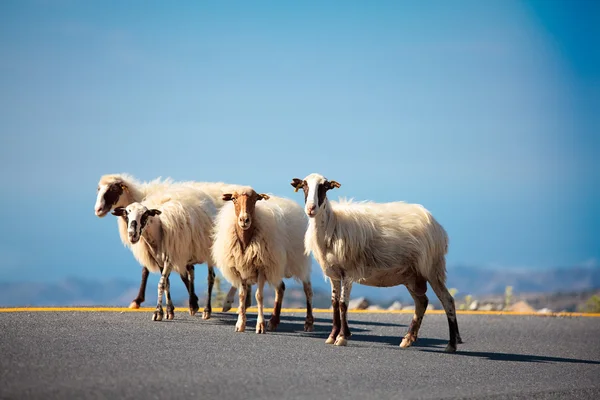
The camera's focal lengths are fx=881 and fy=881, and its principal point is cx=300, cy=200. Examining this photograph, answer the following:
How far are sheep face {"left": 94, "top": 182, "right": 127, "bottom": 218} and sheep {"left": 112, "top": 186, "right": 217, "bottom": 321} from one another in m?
1.06

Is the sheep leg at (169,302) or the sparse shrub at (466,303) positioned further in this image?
the sparse shrub at (466,303)

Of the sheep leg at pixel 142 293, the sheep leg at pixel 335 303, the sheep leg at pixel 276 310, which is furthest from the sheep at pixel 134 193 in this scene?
the sheep leg at pixel 335 303

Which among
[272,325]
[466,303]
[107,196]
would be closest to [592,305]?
[466,303]

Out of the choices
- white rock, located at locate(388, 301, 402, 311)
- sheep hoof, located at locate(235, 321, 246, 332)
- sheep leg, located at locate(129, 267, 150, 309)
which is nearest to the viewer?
sheep hoof, located at locate(235, 321, 246, 332)

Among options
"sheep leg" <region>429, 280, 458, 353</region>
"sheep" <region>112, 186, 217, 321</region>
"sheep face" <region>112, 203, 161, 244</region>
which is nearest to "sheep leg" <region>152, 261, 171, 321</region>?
"sheep" <region>112, 186, 217, 321</region>

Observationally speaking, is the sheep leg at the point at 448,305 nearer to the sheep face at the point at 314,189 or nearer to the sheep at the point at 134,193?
the sheep face at the point at 314,189

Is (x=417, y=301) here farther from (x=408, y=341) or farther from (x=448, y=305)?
(x=408, y=341)

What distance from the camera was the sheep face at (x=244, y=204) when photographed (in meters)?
13.8

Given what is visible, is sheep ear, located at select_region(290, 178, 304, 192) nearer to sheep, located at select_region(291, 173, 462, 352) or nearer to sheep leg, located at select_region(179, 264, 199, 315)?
sheep, located at select_region(291, 173, 462, 352)

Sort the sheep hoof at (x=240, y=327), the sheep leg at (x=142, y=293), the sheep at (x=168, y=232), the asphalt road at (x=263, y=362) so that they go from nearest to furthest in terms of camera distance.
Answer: the asphalt road at (x=263, y=362) → the sheep hoof at (x=240, y=327) → the sheep at (x=168, y=232) → the sheep leg at (x=142, y=293)

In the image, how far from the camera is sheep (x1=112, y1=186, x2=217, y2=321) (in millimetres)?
14828

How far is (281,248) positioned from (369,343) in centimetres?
207

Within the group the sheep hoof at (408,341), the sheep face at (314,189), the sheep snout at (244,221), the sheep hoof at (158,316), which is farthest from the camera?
the sheep hoof at (158,316)

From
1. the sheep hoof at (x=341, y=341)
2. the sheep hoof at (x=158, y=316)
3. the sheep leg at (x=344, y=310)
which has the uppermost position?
the sheep leg at (x=344, y=310)
